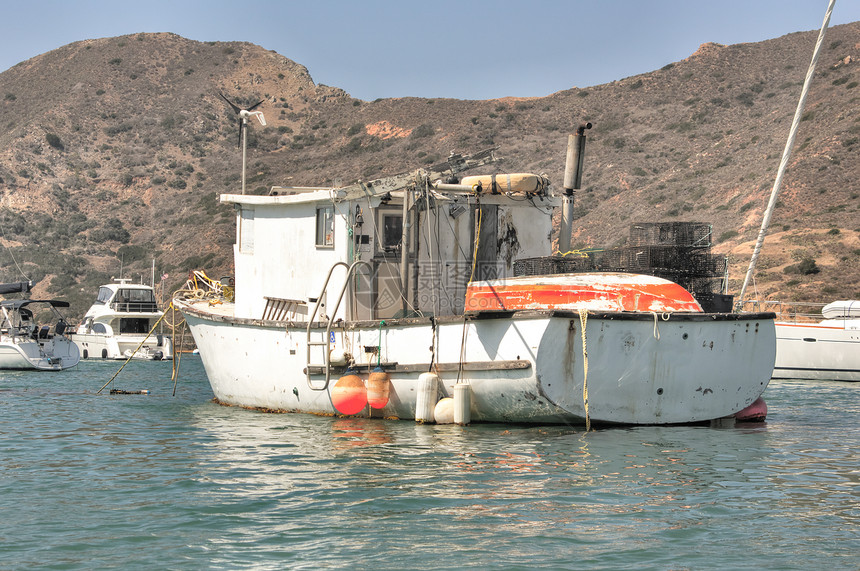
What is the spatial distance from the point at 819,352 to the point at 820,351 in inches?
1.6

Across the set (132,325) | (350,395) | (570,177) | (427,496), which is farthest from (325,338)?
(132,325)

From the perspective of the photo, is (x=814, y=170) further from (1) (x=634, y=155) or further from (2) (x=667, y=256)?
(2) (x=667, y=256)

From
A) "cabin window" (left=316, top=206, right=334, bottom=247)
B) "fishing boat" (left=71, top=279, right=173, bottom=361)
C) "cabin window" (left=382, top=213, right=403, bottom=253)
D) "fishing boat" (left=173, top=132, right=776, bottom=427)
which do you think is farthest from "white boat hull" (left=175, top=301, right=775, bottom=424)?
"fishing boat" (left=71, top=279, right=173, bottom=361)

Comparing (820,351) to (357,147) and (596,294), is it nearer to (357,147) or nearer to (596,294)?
(596,294)

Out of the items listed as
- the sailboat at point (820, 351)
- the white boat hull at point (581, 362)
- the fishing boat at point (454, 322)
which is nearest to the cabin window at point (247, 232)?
the fishing boat at point (454, 322)

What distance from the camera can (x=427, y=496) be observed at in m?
9.50

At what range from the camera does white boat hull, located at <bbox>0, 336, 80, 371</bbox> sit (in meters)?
33.2

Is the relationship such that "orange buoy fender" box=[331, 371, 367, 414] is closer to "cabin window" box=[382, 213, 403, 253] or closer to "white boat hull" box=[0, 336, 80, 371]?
"cabin window" box=[382, 213, 403, 253]

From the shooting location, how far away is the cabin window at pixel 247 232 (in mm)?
18625

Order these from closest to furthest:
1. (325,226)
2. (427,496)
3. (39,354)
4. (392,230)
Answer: (427,496) < (392,230) < (325,226) < (39,354)

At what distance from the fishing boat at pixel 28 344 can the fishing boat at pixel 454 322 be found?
16.9 metres

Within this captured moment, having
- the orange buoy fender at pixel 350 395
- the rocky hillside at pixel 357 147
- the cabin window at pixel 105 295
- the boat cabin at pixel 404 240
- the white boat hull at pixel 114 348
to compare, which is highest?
the rocky hillside at pixel 357 147

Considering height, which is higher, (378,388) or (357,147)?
(357,147)

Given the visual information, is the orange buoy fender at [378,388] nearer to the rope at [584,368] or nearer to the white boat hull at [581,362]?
the white boat hull at [581,362]
